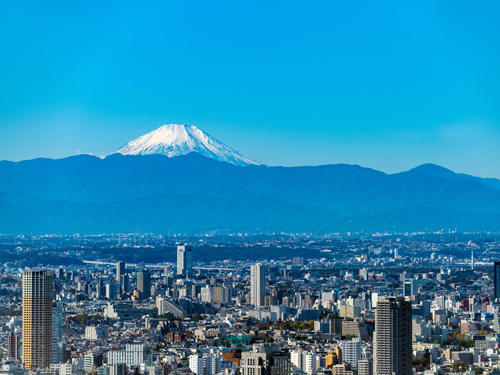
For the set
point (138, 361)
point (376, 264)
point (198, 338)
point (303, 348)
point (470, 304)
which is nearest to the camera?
point (138, 361)

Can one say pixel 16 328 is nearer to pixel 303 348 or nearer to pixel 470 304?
pixel 303 348

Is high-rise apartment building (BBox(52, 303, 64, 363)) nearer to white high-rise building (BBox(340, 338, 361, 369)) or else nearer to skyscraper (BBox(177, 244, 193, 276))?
white high-rise building (BBox(340, 338, 361, 369))

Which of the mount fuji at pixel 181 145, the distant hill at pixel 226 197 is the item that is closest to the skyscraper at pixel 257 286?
the distant hill at pixel 226 197

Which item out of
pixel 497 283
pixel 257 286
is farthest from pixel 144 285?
pixel 497 283

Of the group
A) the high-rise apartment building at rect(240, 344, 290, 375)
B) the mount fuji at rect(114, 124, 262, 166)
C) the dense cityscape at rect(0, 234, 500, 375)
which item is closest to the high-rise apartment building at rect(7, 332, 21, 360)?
the dense cityscape at rect(0, 234, 500, 375)

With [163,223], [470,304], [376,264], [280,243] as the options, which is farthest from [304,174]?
[470,304]

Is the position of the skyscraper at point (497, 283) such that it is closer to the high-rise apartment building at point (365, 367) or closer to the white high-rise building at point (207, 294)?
the white high-rise building at point (207, 294)
